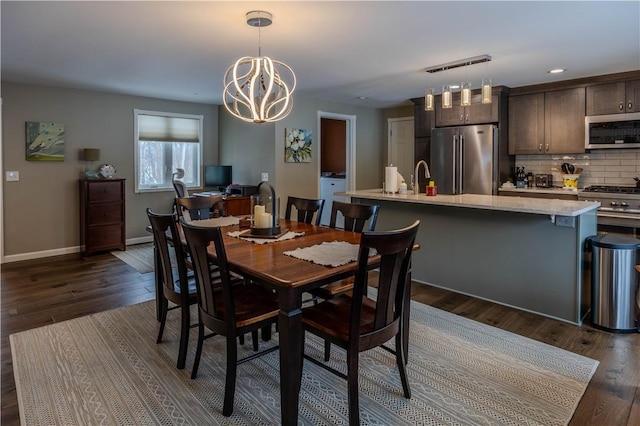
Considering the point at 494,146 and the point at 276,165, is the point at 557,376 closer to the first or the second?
the point at 494,146

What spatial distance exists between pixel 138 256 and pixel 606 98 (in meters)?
6.07

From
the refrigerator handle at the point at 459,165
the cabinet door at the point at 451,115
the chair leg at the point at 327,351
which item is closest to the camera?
the chair leg at the point at 327,351

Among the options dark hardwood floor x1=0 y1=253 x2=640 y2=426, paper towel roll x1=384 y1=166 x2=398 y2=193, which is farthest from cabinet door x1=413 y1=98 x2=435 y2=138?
dark hardwood floor x1=0 y1=253 x2=640 y2=426

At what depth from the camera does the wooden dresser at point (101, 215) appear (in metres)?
5.37

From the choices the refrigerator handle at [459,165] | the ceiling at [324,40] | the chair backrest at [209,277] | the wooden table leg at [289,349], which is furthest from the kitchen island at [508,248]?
the chair backrest at [209,277]

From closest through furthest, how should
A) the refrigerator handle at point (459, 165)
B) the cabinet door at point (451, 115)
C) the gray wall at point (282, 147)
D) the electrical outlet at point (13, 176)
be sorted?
1. the electrical outlet at point (13, 176)
2. the refrigerator handle at point (459, 165)
3. the cabinet door at point (451, 115)
4. the gray wall at point (282, 147)

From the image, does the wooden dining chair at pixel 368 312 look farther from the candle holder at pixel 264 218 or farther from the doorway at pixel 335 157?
the doorway at pixel 335 157

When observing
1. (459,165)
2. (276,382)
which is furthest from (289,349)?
(459,165)

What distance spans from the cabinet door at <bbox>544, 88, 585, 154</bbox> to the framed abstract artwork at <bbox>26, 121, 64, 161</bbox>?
250 inches

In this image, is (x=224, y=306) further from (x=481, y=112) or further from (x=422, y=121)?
(x=422, y=121)

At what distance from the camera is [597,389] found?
88.7 inches

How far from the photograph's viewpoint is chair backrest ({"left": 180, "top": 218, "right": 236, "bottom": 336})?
75.5 inches

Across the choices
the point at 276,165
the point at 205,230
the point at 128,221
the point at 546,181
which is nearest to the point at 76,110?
the point at 128,221

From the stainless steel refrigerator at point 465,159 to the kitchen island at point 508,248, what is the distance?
1.77 m
